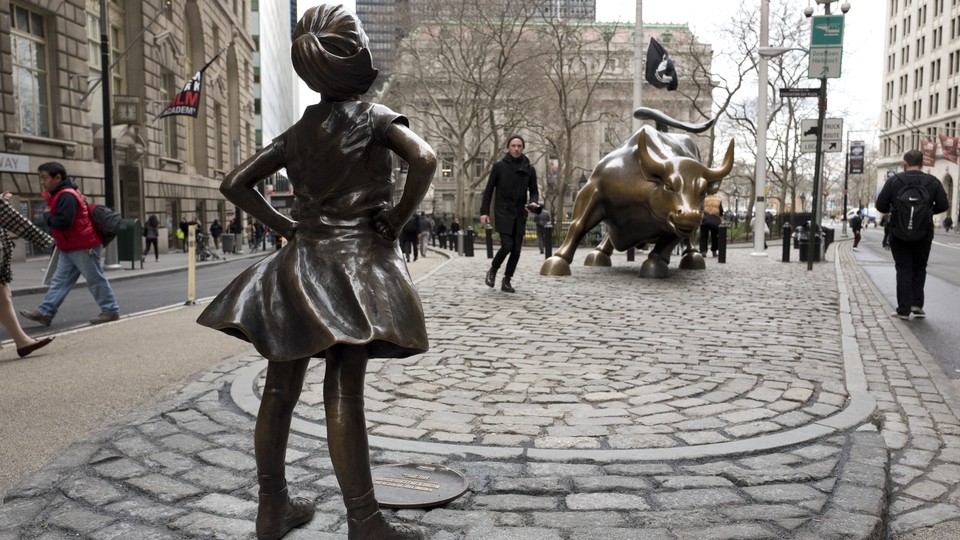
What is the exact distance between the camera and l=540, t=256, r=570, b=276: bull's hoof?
42.4 feet

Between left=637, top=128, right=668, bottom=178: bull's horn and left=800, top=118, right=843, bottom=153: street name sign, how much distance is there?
6965 millimetres

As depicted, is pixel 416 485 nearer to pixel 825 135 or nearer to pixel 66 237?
pixel 66 237

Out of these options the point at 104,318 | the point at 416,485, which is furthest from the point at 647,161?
the point at 416,485

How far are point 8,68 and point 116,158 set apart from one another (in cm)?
668

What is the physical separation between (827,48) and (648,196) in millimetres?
6511

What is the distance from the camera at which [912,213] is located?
8.27m

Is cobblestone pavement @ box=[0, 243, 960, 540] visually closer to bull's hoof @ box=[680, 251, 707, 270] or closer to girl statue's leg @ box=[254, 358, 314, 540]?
girl statue's leg @ box=[254, 358, 314, 540]

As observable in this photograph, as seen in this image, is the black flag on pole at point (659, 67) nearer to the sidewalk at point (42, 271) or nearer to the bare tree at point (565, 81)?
the bare tree at point (565, 81)

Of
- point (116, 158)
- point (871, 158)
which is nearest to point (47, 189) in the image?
point (116, 158)

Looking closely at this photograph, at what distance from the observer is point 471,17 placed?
33750 millimetres

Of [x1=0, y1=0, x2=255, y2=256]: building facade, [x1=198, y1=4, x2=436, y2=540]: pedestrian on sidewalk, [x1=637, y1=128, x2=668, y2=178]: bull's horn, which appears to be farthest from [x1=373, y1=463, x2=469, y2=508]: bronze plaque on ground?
[x1=0, y1=0, x2=255, y2=256]: building facade

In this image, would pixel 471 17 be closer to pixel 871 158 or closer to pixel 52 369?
pixel 52 369

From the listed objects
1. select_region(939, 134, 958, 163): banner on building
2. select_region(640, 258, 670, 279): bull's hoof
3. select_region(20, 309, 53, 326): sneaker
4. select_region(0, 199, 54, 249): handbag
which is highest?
select_region(939, 134, 958, 163): banner on building

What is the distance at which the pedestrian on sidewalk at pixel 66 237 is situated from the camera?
8.18 m
